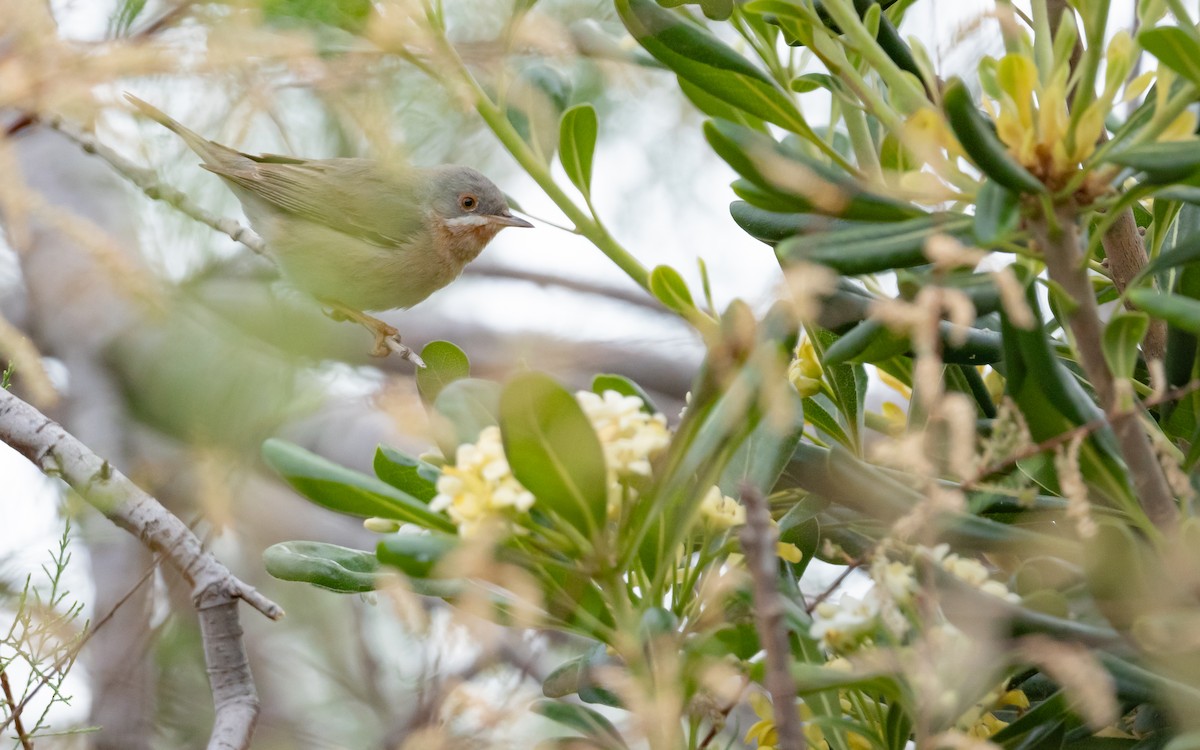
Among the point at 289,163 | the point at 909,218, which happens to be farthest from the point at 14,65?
the point at 289,163

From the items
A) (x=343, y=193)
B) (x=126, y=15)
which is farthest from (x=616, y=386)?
(x=343, y=193)

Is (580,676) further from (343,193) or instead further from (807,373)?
(343,193)

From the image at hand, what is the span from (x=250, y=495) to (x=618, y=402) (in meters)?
3.11

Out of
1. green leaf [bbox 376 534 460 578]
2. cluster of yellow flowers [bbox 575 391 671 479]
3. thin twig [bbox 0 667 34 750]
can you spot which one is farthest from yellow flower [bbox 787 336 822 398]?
thin twig [bbox 0 667 34 750]

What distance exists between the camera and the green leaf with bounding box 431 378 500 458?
1083 millimetres

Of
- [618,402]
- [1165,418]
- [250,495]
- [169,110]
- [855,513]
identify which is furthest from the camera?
[250,495]

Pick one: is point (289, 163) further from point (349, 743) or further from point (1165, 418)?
point (1165, 418)

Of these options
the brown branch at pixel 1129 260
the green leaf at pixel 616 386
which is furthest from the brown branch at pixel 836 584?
the brown branch at pixel 1129 260

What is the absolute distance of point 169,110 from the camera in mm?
2686

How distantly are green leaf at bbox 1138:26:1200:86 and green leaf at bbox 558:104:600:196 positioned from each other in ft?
2.15

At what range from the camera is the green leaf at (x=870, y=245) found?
97 cm

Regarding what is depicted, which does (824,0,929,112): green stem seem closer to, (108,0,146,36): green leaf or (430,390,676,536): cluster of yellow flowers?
(430,390,676,536): cluster of yellow flowers

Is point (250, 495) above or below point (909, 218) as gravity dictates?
above

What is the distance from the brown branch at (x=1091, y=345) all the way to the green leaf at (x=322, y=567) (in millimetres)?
671
